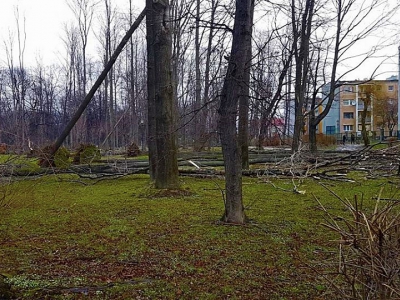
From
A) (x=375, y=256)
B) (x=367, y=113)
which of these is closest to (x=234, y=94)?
(x=375, y=256)

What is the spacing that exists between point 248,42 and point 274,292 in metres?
2.90

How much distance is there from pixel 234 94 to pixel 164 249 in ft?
6.26

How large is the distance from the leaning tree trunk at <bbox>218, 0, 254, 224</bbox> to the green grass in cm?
69


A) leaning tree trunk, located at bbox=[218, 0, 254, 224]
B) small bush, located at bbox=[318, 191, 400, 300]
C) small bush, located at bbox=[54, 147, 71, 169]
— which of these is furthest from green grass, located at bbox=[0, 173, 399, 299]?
small bush, located at bbox=[54, 147, 71, 169]

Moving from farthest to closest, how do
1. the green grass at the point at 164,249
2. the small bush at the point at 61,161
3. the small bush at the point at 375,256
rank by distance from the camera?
the small bush at the point at 61,161 < the green grass at the point at 164,249 < the small bush at the point at 375,256

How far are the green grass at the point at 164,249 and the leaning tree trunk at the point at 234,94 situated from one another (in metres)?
0.69

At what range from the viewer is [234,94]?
180 inches

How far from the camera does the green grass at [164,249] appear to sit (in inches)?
117

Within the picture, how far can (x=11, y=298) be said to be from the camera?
110 inches

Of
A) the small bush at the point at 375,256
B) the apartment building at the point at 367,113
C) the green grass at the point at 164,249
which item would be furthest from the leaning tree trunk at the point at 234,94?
the apartment building at the point at 367,113

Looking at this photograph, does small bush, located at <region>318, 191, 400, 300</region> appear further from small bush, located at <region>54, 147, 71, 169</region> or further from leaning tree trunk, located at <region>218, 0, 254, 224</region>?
small bush, located at <region>54, 147, 71, 169</region>

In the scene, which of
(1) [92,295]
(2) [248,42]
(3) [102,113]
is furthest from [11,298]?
(3) [102,113]

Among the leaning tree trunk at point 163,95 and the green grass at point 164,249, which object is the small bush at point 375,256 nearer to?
the green grass at point 164,249

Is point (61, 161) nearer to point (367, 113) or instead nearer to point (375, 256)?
point (375, 256)
